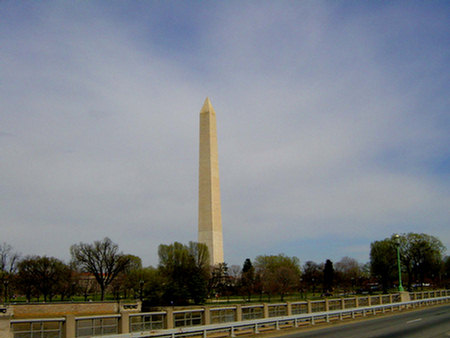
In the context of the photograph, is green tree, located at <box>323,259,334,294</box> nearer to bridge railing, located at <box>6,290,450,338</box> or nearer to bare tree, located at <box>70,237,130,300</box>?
bare tree, located at <box>70,237,130,300</box>

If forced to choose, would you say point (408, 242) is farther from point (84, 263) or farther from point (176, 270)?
point (84, 263)

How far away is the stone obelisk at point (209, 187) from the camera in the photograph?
7725cm

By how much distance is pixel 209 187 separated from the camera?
77250 millimetres

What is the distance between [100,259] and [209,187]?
20.9 m

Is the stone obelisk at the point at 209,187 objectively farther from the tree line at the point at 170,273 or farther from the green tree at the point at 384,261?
the green tree at the point at 384,261

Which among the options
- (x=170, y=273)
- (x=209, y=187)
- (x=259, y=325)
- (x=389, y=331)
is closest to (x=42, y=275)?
(x=170, y=273)

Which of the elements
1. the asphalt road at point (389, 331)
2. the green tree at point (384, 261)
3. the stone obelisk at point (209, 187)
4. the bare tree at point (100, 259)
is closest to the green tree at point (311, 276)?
the green tree at point (384, 261)

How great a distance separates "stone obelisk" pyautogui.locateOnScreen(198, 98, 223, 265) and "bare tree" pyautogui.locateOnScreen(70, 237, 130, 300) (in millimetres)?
14045

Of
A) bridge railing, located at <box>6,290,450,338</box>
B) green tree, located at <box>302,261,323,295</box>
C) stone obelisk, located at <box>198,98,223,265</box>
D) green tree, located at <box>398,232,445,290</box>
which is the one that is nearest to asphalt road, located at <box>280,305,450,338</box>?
bridge railing, located at <box>6,290,450,338</box>

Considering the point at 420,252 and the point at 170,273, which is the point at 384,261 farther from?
the point at 170,273

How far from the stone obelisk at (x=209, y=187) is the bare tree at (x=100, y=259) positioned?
46.1ft

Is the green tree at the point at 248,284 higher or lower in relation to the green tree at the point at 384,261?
lower

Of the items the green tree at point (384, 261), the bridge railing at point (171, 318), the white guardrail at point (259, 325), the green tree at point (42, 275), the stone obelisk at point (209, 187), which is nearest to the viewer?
the bridge railing at point (171, 318)

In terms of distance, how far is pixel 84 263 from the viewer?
245 feet
